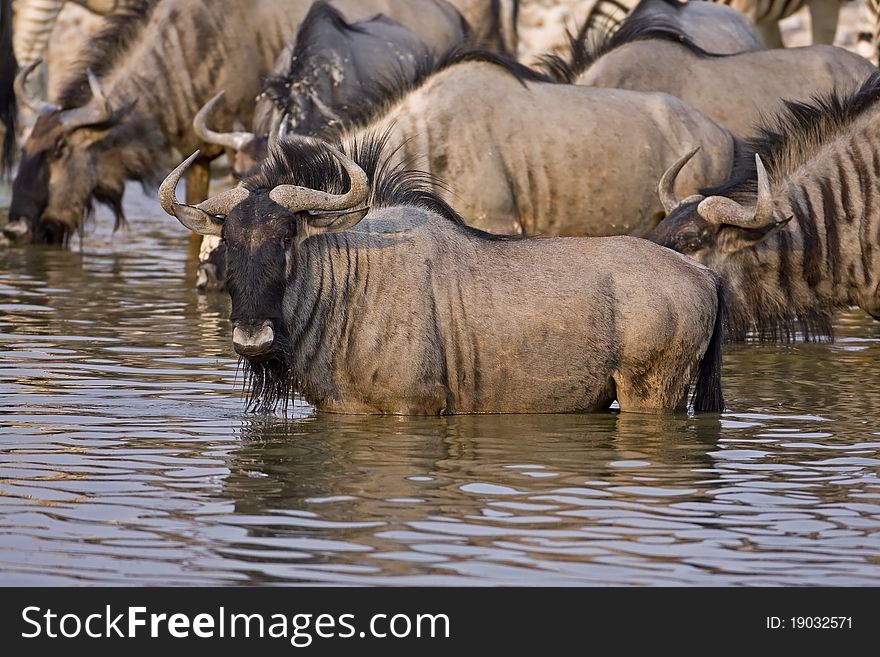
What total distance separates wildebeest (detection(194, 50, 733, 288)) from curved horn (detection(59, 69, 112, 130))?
5.05m

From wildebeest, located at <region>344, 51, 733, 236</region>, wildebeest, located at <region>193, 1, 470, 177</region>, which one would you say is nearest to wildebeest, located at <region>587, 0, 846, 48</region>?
wildebeest, located at <region>193, 1, 470, 177</region>

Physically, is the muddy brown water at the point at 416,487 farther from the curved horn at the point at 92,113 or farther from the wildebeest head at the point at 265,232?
the curved horn at the point at 92,113

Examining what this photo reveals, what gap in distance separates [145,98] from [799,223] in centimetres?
802

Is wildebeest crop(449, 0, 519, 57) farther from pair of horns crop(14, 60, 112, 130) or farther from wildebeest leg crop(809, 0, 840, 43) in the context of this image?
pair of horns crop(14, 60, 112, 130)

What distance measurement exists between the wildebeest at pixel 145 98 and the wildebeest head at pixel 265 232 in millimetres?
8496

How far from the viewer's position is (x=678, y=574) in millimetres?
6359

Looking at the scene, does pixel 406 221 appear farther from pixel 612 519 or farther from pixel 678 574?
pixel 678 574

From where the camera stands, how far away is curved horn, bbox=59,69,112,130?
16812 mm

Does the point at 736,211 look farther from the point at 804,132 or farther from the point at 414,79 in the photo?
the point at 414,79

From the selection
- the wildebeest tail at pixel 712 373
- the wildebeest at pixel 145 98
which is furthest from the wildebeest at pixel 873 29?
the wildebeest tail at pixel 712 373

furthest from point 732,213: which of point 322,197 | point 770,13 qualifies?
point 770,13

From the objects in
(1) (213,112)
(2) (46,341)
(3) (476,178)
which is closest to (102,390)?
(2) (46,341)

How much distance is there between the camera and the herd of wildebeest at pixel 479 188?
29.0 ft

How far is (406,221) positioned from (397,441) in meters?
1.26
